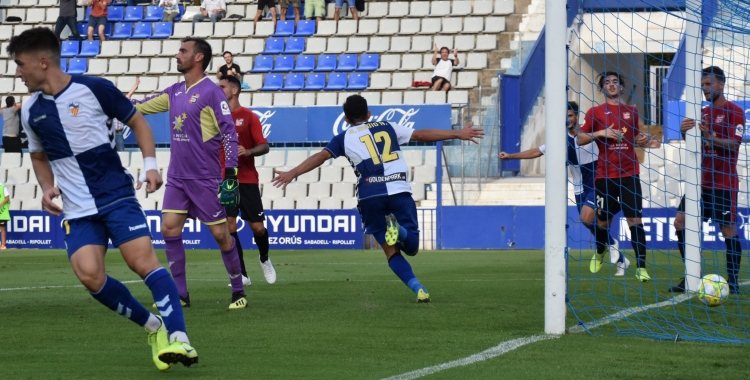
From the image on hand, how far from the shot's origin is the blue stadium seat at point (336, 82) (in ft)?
83.9

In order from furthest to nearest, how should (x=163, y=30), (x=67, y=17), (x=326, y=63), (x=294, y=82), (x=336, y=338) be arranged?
1. (x=163, y=30)
2. (x=67, y=17)
3. (x=326, y=63)
4. (x=294, y=82)
5. (x=336, y=338)

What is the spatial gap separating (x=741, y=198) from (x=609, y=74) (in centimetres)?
483

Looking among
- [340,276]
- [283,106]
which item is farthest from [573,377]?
[283,106]

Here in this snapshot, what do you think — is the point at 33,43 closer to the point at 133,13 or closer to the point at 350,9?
the point at 350,9

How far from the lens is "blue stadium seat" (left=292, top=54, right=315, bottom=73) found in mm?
26609

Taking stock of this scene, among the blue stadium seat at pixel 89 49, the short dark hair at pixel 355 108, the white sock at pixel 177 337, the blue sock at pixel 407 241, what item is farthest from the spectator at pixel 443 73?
the white sock at pixel 177 337

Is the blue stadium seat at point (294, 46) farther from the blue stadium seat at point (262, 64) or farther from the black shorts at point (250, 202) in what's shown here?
the black shorts at point (250, 202)

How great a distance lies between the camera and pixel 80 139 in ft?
18.8

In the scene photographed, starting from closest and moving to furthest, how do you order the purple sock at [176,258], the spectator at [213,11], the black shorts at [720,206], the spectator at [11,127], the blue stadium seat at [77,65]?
1. the purple sock at [176,258]
2. the black shorts at [720,206]
3. the spectator at [11,127]
4. the blue stadium seat at [77,65]
5. the spectator at [213,11]

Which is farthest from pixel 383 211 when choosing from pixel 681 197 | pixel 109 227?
pixel 109 227

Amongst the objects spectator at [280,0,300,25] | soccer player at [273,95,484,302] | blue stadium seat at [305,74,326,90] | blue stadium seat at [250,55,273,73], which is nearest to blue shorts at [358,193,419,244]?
soccer player at [273,95,484,302]

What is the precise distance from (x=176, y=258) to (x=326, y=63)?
18.2 m

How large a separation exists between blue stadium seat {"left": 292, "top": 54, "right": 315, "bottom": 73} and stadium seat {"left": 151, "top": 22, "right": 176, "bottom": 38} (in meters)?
4.19

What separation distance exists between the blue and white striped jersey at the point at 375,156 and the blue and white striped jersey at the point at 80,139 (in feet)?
11.5
